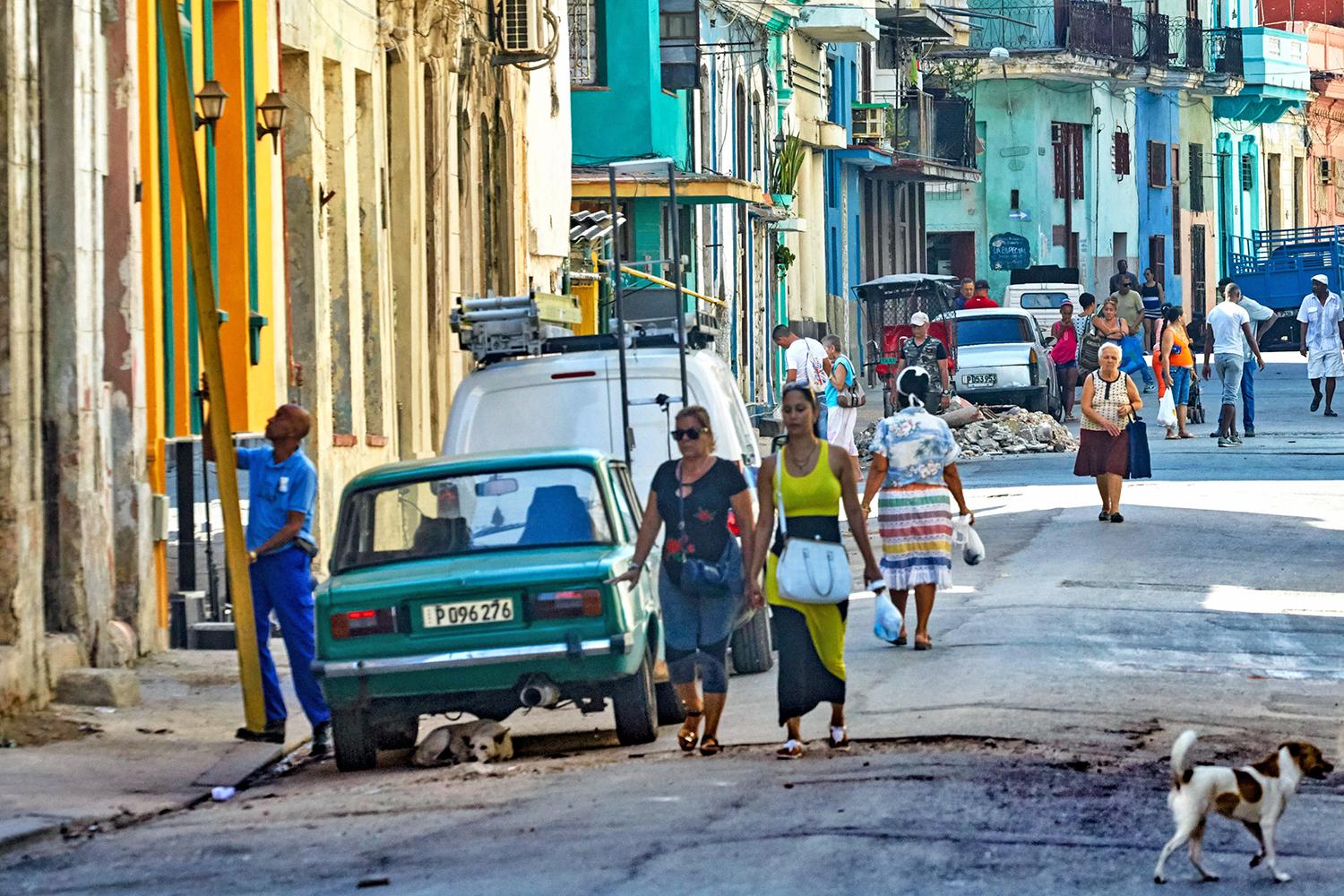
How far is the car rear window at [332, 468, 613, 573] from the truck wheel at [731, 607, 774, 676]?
259 centimetres

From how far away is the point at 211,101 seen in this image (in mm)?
17547

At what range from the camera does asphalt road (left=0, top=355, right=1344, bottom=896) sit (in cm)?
836

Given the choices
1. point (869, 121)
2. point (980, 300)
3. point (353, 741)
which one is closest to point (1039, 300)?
point (869, 121)

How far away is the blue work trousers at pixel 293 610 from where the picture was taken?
12453 mm

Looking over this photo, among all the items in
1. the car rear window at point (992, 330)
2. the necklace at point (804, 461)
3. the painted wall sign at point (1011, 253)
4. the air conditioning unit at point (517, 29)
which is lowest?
the necklace at point (804, 461)

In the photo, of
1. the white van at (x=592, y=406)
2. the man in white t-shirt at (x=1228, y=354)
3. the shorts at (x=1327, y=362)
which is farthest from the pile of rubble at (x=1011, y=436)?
the white van at (x=592, y=406)

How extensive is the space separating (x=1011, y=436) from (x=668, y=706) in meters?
21.0

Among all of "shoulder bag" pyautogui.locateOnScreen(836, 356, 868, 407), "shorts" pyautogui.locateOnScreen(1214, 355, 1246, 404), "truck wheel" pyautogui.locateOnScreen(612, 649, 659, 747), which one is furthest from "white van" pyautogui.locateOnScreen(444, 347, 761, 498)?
"shorts" pyautogui.locateOnScreen(1214, 355, 1246, 404)

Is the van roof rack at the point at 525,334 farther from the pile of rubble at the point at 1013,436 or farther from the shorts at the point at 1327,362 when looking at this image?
the shorts at the point at 1327,362

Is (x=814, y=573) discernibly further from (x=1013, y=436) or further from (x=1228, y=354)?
(x=1013, y=436)

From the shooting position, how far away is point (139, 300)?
51.3 feet

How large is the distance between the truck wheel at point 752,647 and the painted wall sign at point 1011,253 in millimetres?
49660

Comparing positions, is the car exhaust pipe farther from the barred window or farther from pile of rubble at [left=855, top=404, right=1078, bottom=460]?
the barred window

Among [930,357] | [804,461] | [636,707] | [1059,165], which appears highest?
[1059,165]
